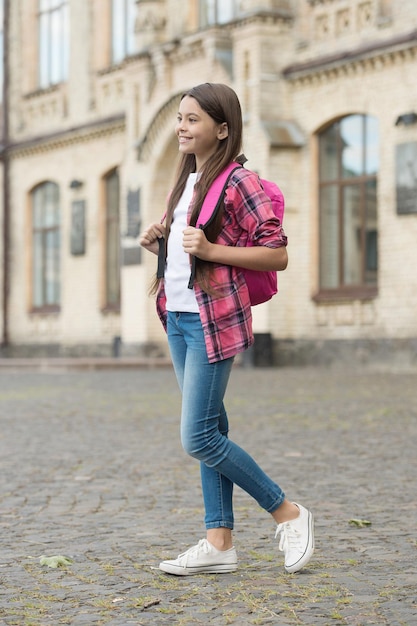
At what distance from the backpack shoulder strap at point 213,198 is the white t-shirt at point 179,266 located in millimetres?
135

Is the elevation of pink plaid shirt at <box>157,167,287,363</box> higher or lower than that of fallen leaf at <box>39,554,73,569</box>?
higher

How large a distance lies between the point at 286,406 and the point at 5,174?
71.4 ft

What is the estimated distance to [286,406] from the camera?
14438mm

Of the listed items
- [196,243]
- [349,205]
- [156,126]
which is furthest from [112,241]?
[196,243]

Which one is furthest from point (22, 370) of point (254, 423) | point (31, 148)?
point (254, 423)

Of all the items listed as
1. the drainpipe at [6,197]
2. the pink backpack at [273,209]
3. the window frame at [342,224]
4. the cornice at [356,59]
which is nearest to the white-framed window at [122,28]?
the drainpipe at [6,197]

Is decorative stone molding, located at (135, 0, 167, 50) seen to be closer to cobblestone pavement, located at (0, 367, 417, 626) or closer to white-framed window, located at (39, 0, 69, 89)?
white-framed window, located at (39, 0, 69, 89)

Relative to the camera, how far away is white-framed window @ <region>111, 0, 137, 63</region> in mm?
30516

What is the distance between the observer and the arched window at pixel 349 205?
23078 millimetres


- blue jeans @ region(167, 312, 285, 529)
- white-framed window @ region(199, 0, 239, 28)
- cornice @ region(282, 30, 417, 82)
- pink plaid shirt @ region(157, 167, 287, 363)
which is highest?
white-framed window @ region(199, 0, 239, 28)

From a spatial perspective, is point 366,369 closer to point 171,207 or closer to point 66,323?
point 66,323

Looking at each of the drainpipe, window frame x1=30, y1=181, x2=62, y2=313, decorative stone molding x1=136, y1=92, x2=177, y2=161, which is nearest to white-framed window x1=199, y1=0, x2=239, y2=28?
decorative stone molding x1=136, y1=92, x2=177, y2=161

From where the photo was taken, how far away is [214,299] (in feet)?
16.9

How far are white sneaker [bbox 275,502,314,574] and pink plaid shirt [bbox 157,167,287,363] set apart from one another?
0.73 m
